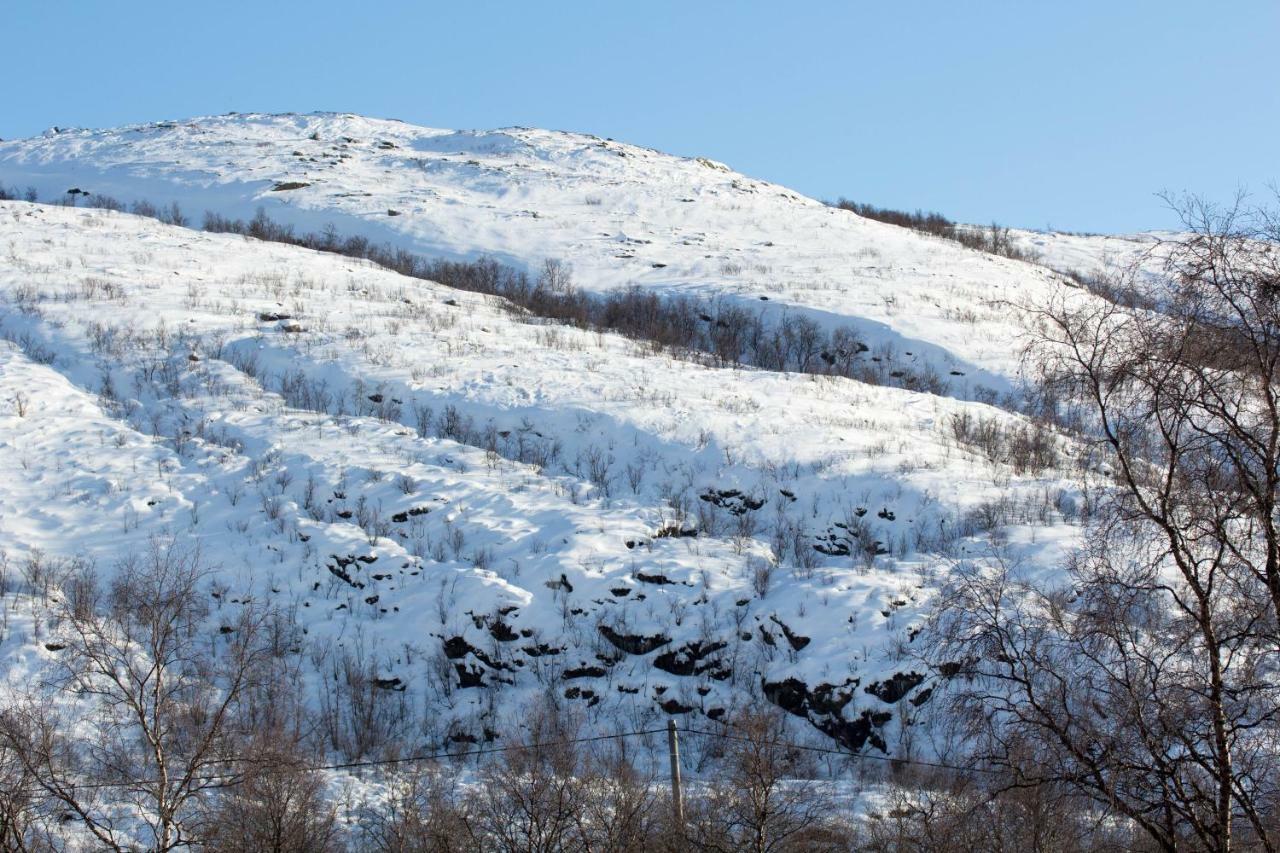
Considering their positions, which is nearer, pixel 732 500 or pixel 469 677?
pixel 469 677

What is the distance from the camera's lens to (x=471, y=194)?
169ft

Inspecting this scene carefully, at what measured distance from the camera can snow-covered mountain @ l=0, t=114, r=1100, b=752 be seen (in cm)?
1559

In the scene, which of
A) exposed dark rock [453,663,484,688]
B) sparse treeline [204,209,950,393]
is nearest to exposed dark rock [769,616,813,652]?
exposed dark rock [453,663,484,688]

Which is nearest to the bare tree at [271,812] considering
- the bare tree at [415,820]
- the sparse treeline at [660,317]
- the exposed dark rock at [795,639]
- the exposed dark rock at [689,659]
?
the bare tree at [415,820]

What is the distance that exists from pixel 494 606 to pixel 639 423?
7.29 meters

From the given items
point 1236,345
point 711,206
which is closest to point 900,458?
point 1236,345

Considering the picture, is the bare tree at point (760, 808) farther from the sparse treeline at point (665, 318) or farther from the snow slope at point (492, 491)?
the sparse treeline at point (665, 318)

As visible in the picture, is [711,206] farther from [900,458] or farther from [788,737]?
[788,737]

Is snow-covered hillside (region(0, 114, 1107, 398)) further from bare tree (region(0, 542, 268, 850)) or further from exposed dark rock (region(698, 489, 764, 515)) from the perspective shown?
bare tree (region(0, 542, 268, 850))

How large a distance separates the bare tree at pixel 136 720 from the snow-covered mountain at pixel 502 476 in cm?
108

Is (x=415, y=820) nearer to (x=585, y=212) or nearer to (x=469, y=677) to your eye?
(x=469, y=677)

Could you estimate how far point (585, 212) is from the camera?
49.9 meters

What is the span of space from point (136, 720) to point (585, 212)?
39.7 m

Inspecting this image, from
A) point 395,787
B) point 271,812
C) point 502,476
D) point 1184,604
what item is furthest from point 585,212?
point 1184,604
